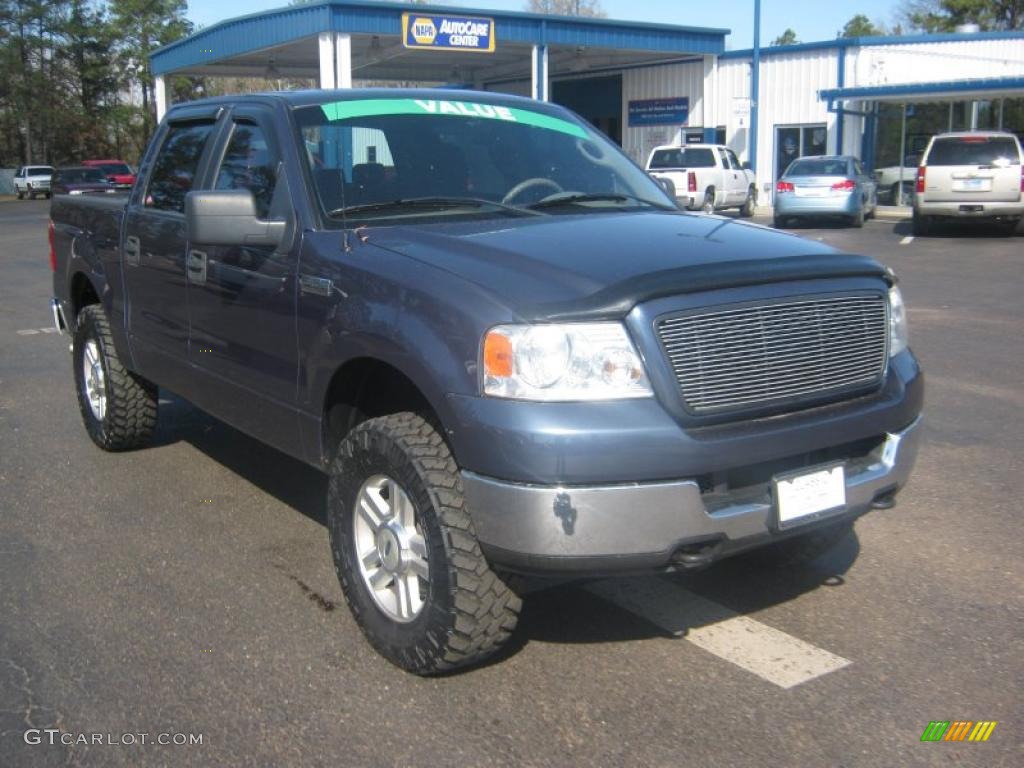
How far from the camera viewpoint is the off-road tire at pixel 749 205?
29091 mm

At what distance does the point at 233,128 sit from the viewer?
4820 millimetres

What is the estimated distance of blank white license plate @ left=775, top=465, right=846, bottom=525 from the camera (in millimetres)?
3285

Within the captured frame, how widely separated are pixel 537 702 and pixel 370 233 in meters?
1.74

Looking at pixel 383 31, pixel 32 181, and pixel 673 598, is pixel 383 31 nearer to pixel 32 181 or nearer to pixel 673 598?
pixel 673 598

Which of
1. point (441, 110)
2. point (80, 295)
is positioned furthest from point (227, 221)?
point (80, 295)

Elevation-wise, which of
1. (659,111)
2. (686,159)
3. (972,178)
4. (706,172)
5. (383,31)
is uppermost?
(383,31)

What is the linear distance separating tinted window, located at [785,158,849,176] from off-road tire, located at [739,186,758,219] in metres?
4.08

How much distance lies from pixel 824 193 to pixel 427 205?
2083 centimetres

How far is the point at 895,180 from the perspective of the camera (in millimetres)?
30562

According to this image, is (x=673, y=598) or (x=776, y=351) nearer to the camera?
(x=776, y=351)

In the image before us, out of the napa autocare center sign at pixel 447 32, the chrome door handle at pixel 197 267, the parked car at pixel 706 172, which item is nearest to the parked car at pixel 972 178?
the parked car at pixel 706 172

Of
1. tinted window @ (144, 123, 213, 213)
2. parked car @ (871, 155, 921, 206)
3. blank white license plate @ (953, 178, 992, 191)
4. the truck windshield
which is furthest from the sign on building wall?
the truck windshield

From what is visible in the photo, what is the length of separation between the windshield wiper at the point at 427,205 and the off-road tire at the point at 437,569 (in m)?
0.97

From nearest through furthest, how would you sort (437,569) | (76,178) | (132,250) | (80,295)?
(437,569) < (132,250) < (80,295) < (76,178)
